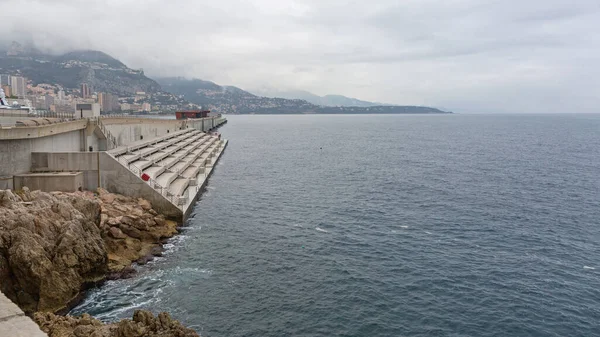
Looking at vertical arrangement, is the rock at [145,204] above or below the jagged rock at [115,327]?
above

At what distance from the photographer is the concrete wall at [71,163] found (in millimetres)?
41156

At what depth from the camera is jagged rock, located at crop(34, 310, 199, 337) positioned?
763 inches

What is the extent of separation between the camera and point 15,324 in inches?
551

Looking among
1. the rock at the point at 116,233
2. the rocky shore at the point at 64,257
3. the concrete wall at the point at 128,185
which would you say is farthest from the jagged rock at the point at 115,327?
the concrete wall at the point at 128,185

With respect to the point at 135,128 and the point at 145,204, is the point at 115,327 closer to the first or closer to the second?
the point at 145,204

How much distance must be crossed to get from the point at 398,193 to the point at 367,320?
1390 inches

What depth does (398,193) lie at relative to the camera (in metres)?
59.0

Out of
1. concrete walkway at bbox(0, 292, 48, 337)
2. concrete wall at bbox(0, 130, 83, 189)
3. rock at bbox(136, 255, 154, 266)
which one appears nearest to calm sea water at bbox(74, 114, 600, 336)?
rock at bbox(136, 255, 154, 266)

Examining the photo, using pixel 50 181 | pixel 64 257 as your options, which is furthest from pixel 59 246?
pixel 50 181

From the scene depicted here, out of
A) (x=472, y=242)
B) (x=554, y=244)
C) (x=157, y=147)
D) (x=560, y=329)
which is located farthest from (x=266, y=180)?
(x=560, y=329)

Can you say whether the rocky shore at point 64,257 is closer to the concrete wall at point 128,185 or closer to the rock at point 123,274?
the rock at point 123,274

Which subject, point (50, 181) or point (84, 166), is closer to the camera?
point (50, 181)

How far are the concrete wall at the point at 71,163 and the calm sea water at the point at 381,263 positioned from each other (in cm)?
1100

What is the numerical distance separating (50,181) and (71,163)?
3.64 m
